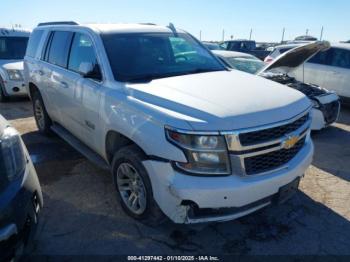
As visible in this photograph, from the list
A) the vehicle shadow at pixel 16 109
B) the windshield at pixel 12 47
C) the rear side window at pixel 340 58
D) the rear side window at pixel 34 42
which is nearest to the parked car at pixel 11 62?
the windshield at pixel 12 47

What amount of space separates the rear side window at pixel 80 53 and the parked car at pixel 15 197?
160 cm

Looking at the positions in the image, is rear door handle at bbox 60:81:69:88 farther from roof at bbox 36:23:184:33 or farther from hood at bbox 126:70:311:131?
hood at bbox 126:70:311:131

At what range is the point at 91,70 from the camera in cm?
377

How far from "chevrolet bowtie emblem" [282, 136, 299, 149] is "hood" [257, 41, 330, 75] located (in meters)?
3.11

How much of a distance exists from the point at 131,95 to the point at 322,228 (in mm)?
2302

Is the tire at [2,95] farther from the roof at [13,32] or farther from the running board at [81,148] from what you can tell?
the running board at [81,148]

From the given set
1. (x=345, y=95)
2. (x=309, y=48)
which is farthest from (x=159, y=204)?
(x=345, y=95)

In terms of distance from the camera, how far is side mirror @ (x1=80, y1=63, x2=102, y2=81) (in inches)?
147

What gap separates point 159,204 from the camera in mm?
2969

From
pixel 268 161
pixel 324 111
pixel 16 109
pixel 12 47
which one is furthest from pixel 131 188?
pixel 12 47

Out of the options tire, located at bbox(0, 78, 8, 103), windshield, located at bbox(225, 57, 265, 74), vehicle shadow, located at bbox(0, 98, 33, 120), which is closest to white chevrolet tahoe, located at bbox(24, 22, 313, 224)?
windshield, located at bbox(225, 57, 265, 74)

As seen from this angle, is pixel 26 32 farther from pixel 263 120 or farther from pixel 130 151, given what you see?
pixel 263 120

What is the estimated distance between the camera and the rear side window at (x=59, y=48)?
4.73 meters

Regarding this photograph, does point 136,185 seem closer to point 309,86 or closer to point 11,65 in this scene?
point 309,86
